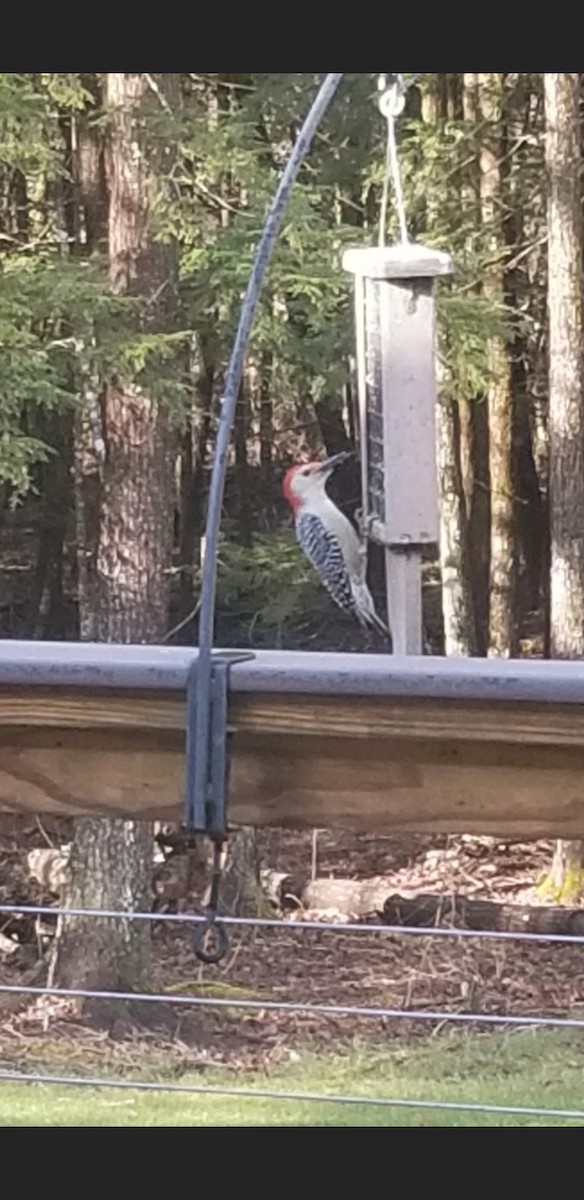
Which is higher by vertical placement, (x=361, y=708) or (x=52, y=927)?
(x=361, y=708)

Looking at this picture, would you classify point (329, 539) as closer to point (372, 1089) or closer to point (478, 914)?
point (372, 1089)

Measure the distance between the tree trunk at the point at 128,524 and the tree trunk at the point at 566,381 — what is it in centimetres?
234

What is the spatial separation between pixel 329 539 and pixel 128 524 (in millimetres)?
3900

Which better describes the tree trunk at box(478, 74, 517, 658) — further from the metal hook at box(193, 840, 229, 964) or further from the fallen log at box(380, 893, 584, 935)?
the metal hook at box(193, 840, 229, 964)

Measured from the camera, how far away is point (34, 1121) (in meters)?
5.73

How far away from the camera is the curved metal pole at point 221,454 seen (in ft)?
4.24

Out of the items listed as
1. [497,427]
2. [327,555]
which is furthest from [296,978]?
[327,555]

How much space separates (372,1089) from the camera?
21.6 ft

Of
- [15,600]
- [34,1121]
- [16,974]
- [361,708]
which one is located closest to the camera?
[361,708]

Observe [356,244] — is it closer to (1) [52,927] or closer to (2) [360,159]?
(2) [360,159]

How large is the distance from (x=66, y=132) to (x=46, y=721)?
941 cm

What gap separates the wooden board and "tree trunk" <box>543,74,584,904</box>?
8.06 meters

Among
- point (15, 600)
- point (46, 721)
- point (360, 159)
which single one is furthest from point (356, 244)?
point (46, 721)

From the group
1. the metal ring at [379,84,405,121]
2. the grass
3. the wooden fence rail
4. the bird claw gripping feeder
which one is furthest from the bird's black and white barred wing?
the wooden fence rail
